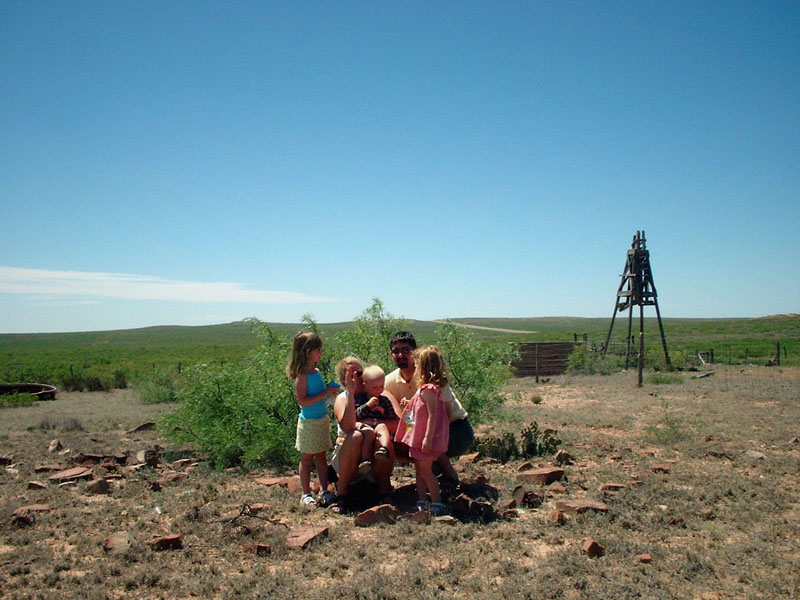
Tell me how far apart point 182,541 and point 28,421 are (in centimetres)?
1185

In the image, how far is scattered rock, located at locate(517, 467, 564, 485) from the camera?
244 inches

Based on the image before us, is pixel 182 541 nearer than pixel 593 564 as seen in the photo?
No

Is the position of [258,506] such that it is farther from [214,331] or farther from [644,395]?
[214,331]

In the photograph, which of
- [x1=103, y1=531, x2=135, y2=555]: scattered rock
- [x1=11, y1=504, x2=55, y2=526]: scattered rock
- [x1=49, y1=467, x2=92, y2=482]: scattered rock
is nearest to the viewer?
[x1=103, y1=531, x2=135, y2=555]: scattered rock

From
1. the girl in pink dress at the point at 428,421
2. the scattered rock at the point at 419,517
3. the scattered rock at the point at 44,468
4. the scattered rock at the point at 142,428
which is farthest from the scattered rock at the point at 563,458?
the scattered rock at the point at 142,428

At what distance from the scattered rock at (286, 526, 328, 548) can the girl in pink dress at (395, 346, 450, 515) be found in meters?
0.96

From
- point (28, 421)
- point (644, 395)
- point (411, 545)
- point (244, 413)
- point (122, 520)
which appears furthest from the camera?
point (644, 395)

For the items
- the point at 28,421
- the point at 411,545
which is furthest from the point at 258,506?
the point at 28,421

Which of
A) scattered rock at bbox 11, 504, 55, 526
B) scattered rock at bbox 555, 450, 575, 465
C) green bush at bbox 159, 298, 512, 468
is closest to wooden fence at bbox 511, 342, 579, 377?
green bush at bbox 159, 298, 512, 468

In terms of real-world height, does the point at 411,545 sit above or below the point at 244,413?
below

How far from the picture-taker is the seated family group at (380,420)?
513 centimetres

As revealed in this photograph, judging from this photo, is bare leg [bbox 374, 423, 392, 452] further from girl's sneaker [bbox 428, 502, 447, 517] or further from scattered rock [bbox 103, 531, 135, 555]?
scattered rock [bbox 103, 531, 135, 555]

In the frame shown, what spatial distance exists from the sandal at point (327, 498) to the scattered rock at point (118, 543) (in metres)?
1.64

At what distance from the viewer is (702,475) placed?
6.43 m
